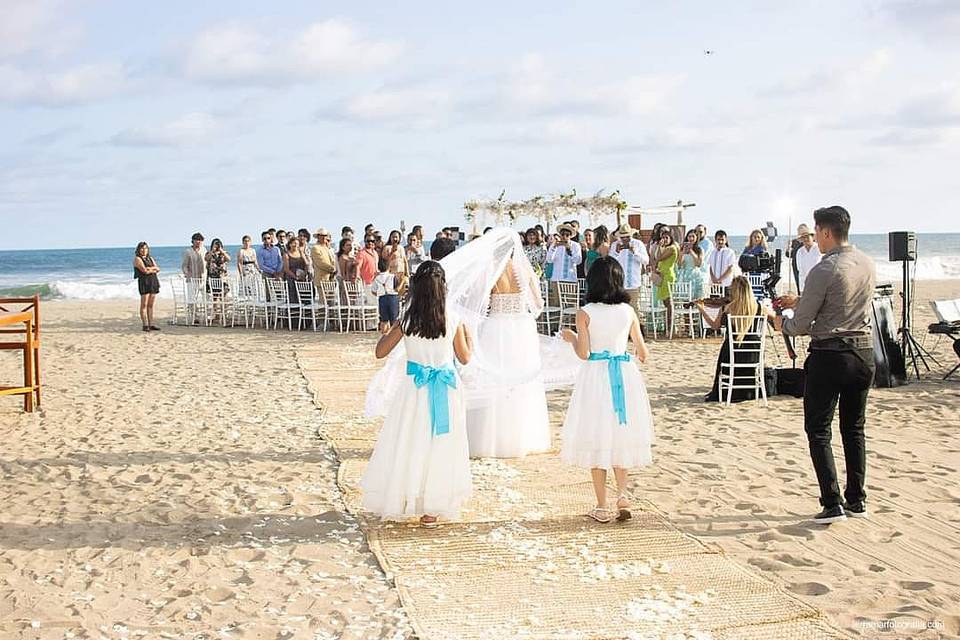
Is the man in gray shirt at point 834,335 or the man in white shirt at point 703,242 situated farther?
the man in white shirt at point 703,242

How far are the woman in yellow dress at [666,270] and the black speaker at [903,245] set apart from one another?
5.15m

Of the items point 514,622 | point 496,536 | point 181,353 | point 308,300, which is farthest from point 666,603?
point 308,300

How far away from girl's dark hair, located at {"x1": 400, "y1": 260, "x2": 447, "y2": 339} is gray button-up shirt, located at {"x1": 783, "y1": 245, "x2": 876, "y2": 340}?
2.03 m

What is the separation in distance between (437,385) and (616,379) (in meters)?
1.07

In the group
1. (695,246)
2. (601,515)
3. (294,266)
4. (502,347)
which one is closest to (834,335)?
(601,515)

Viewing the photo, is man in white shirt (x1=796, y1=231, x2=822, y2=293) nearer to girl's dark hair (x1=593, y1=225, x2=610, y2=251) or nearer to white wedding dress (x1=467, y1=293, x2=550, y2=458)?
girl's dark hair (x1=593, y1=225, x2=610, y2=251)

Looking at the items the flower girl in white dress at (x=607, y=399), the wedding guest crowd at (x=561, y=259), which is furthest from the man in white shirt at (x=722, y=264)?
the flower girl in white dress at (x=607, y=399)

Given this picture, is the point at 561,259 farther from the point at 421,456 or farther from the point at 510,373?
the point at 421,456

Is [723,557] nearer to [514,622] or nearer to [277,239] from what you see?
[514,622]

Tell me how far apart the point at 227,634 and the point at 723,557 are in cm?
260

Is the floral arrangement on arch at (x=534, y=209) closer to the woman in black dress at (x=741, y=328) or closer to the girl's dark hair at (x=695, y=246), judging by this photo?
the girl's dark hair at (x=695, y=246)

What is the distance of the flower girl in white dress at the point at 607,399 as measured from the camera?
5.86 metres

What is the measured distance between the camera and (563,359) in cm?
784

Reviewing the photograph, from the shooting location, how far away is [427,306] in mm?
5727
